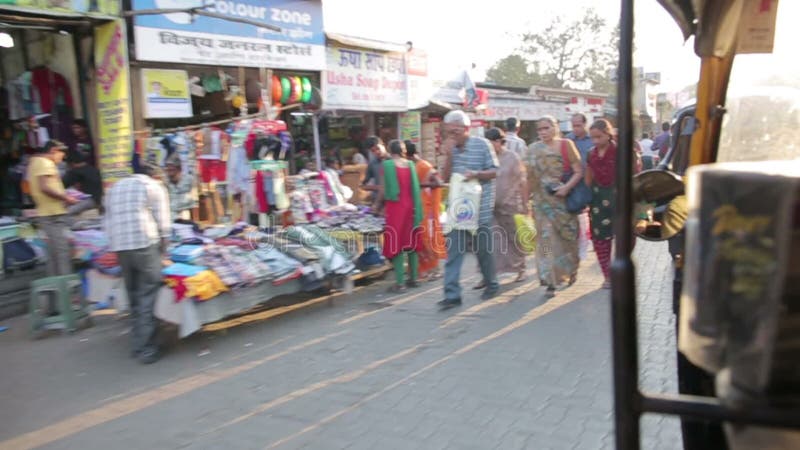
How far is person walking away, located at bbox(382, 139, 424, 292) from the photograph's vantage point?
691cm

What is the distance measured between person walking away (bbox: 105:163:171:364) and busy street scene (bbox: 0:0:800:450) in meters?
0.02

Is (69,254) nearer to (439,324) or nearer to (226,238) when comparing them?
(226,238)

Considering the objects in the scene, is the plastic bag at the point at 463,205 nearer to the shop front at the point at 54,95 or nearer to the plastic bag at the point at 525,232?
the plastic bag at the point at 525,232

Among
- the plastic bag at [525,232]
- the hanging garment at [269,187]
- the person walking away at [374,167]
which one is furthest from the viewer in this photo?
the person walking away at [374,167]

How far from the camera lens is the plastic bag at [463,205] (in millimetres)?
6219

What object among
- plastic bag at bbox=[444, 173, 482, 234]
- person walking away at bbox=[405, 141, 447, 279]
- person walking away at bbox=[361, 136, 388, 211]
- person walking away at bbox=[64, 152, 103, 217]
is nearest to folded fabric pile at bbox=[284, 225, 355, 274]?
person walking away at bbox=[405, 141, 447, 279]

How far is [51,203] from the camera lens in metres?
6.23

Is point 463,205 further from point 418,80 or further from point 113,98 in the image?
point 418,80

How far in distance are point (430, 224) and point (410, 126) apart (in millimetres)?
5489

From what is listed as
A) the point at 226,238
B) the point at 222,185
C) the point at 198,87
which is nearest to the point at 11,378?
the point at 226,238

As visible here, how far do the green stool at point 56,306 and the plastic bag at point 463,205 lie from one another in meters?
3.53

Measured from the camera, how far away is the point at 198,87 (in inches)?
342

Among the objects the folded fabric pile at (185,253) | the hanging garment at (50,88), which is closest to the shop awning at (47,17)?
the hanging garment at (50,88)

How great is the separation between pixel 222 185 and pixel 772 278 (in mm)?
7981
